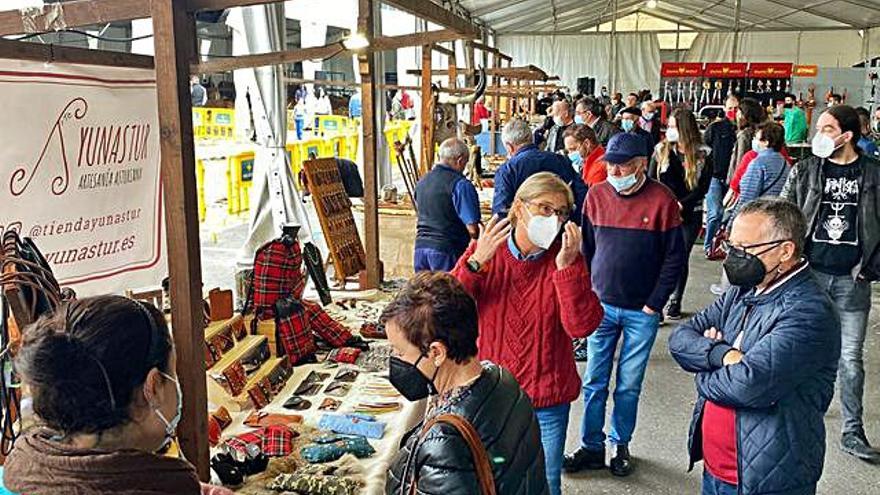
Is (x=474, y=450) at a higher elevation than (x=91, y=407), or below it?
below

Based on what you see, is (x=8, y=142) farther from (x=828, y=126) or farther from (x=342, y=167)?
(x=342, y=167)

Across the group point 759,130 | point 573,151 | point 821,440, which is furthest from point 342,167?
point 821,440

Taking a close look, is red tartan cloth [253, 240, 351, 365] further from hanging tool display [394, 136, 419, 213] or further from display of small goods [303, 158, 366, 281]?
hanging tool display [394, 136, 419, 213]

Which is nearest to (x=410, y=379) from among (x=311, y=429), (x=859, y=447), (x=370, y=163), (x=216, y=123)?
(x=311, y=429)

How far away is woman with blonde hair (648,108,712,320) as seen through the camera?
5676 mm

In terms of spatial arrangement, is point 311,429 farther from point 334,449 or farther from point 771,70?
point 771,70

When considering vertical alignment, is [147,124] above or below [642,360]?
above

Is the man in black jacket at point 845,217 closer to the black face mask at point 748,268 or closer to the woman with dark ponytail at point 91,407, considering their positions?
the black face mask at point 748,268

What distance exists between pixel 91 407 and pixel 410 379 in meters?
0.72

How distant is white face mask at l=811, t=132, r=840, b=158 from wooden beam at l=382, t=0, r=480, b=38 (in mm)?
1705

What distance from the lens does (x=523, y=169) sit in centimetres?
463

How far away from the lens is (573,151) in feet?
18.5

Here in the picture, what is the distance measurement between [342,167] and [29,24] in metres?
4.37

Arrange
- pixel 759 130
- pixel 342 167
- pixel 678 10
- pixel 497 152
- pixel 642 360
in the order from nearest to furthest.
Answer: pixel 642 360 < pixel 759 130 < pixel 342 167 < pixel 497 152 < pixel 678 10
